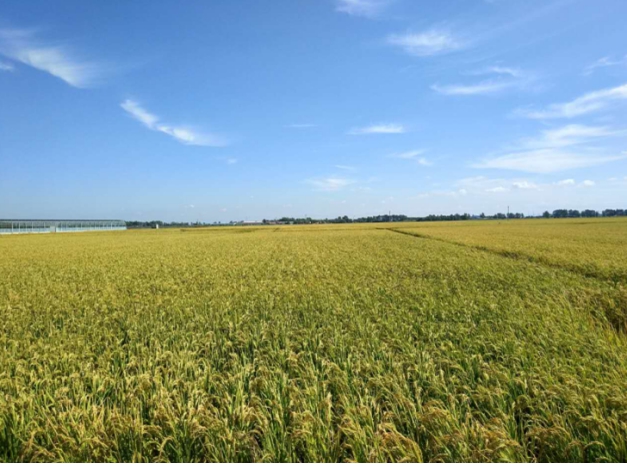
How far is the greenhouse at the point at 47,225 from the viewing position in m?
91.0

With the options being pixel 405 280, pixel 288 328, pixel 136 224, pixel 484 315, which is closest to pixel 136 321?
pixel 288 328

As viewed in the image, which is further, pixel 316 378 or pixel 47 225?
pixel 47 225

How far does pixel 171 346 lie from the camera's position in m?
6.20

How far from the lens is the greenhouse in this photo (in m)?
91.0

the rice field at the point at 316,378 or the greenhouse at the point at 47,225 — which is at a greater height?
the greenhouse at the point at 47,225

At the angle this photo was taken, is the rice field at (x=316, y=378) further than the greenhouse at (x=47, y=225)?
No

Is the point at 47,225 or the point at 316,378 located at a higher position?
the point at 47,225

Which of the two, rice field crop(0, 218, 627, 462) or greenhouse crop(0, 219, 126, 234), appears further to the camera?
greenhouse crop(0, 219, 126, 234)

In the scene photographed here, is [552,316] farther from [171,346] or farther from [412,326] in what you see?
[171,346]

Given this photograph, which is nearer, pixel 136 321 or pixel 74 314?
pixel 136 321

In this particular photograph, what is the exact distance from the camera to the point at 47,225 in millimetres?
104688

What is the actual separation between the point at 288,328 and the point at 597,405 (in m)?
4.95

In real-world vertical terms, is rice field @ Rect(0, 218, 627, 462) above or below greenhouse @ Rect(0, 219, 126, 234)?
below

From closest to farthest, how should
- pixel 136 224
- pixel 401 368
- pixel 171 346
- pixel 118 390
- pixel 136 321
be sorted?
pixel 118 390 → pixel 401 368 → pixel 171 346 → pixel 136 321 → pixel 136 224
